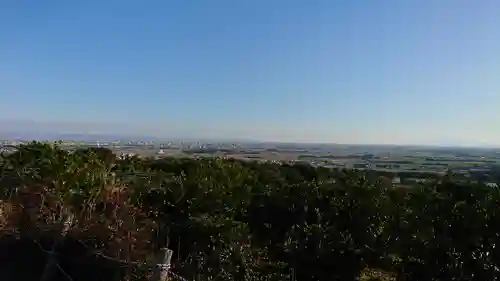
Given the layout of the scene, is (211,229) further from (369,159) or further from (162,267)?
(369,159)

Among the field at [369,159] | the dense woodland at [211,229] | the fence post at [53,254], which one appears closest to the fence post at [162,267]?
the dense woodland at [211,229]

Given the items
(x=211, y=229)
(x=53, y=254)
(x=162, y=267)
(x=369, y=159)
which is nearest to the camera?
(x=162, y=267)

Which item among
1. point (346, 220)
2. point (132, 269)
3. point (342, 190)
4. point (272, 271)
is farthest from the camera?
point (342, 190)

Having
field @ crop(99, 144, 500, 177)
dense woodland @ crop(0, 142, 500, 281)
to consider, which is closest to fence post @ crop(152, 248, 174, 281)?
dense woodland @ crop(0, 142, 500, 281)

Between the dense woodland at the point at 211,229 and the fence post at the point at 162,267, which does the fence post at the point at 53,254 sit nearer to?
the dense woodland at the point at 211,229

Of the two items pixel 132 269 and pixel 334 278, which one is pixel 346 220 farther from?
pixel 132 269

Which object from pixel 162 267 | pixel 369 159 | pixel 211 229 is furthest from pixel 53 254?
pixel 369 159

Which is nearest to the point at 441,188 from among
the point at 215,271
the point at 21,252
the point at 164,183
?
the point at 215,271

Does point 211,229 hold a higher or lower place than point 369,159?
higher

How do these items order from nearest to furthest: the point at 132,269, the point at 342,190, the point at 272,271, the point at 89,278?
the point at 132,269 < the point at 89,278 < the point at 272,271 < the point at 342,190
